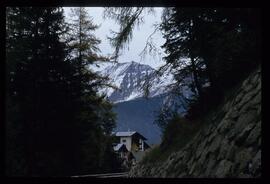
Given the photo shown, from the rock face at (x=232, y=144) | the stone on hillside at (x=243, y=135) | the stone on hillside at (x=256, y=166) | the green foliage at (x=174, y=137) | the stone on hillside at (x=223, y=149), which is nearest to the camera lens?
the stone on hillside at (x=256, y=166)

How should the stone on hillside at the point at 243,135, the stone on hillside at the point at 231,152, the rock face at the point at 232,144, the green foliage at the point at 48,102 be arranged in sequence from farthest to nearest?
the green foliage at the point at 48,102 < the stone on hillside at the point at 231,152 < the stone on hillside at the point at 243,135 < the rock face at the point at 232,144

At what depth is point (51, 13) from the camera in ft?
85.3

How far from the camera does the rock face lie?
7199 mm

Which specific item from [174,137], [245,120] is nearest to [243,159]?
[245,120]

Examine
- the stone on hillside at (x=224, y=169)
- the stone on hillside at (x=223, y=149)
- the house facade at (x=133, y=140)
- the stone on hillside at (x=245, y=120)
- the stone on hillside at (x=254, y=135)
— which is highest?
the house facade at (x=133, y=140)

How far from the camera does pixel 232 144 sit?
8.37 meters

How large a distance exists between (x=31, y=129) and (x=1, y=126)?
66.1 feet

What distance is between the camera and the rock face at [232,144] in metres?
7.20

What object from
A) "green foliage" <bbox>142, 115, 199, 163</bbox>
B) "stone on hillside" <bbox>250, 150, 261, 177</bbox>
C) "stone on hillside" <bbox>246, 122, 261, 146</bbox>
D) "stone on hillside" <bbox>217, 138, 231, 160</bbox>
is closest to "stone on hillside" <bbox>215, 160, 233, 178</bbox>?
"stone on hillside" <bbox>217, 138, 231, 160</bbox>

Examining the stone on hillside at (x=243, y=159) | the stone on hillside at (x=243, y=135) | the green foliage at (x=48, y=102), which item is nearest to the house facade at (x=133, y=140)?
the green foliage at (x=48, y=102)

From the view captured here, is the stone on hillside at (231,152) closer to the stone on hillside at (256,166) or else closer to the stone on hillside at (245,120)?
the stone on hillside at (245,120)

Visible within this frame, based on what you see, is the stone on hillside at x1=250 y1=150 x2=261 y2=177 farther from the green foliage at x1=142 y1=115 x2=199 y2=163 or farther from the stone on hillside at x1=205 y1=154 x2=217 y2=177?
the green foliage at x1=142 y1=115 x2=199 y2=163

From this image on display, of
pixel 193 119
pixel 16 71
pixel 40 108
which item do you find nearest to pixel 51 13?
pixel 16 71

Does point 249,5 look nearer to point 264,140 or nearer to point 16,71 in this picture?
point 264,140
